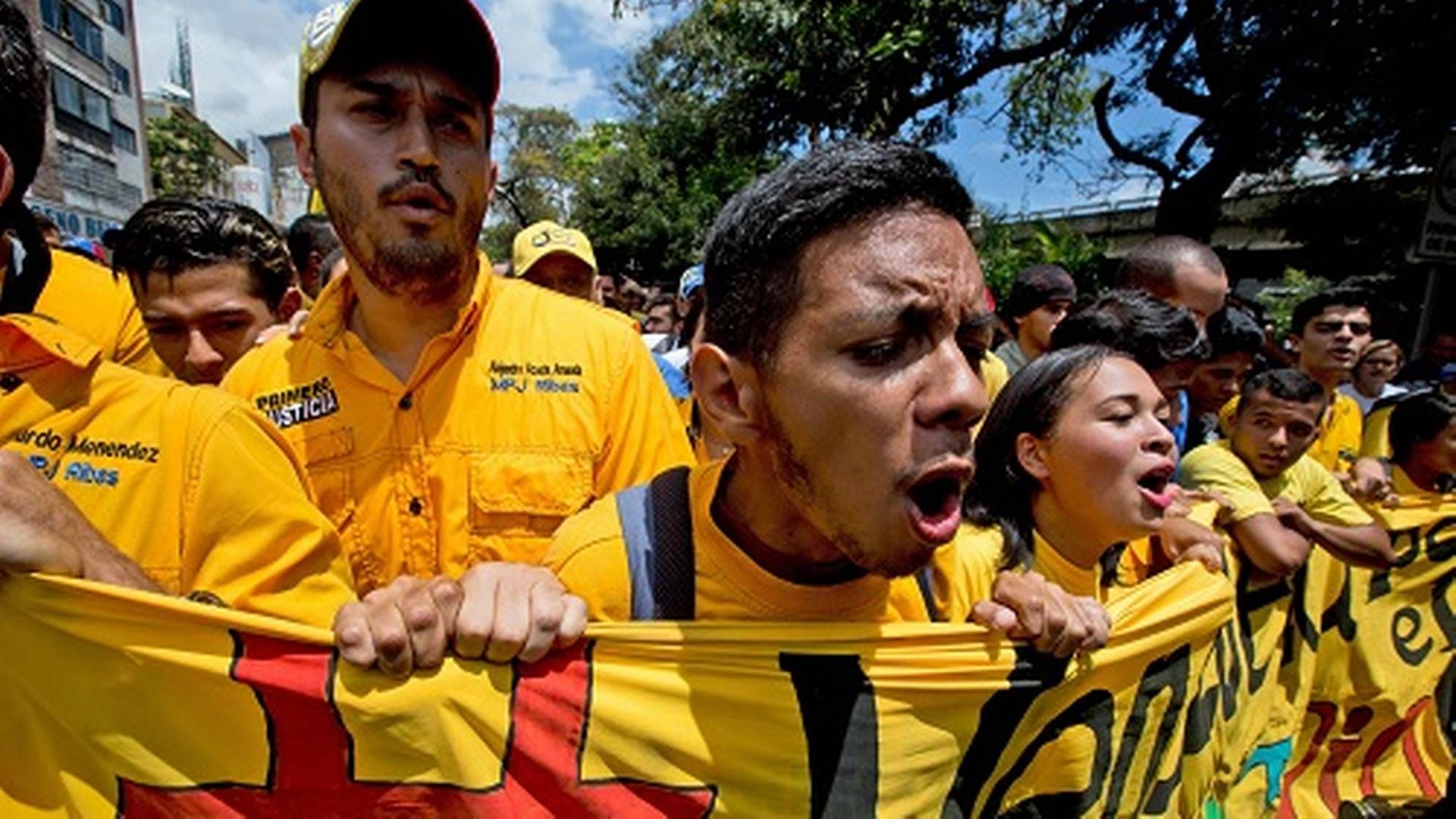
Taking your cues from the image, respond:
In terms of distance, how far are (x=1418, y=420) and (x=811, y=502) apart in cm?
428

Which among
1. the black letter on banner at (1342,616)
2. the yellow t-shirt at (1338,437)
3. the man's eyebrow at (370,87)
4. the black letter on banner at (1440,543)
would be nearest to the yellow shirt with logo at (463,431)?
the man's eyebrow at (370,87)

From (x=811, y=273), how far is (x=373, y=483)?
983 mm

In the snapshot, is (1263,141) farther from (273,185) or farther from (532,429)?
(273,185)

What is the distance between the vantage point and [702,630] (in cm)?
140

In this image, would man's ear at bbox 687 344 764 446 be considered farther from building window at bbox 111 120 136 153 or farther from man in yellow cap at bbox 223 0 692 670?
building window at bbox 111 120 136 153

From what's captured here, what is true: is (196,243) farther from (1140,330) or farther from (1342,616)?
(1342,616)

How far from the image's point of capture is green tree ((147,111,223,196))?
160 ft

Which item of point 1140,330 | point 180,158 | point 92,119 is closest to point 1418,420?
point 1140,330

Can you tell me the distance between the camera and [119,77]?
41938 mm

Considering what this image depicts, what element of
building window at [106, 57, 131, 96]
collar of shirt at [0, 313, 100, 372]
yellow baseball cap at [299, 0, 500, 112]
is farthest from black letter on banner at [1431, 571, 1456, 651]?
building window at [106, 57, 131, 96]

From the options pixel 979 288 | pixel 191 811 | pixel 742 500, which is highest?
pixel 979 288

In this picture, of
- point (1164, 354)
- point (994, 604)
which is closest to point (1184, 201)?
point (1164, 354)

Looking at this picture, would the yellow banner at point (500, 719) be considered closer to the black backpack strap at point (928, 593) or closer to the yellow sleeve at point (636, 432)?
the black backpack strap at point (928, 593)

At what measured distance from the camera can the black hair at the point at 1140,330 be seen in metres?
3.20
